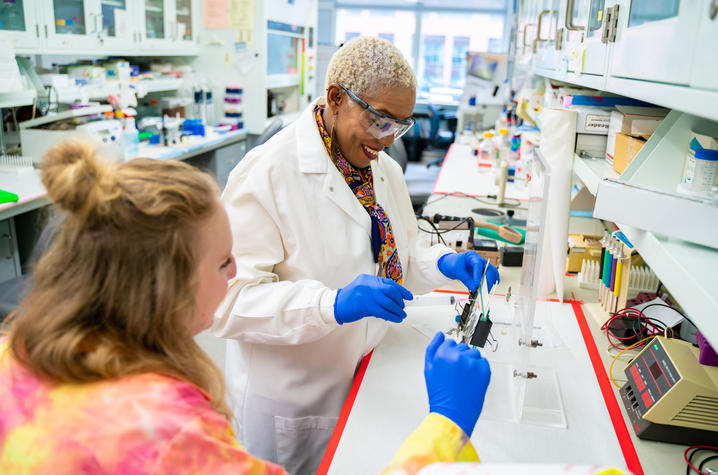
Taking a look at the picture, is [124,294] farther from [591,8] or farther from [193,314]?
[591,8]

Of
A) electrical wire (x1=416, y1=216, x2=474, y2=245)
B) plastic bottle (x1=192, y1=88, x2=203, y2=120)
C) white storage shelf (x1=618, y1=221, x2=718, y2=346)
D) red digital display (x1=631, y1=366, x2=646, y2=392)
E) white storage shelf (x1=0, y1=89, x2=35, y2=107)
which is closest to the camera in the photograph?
white storage shelf (x1=618, y1=221, x2=718, y2=346)

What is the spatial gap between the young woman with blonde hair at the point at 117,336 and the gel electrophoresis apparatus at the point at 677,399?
0.79 m

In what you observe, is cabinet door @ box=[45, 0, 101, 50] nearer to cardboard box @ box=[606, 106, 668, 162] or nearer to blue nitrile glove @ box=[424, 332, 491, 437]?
cardboard box @ box=[606, 106, 668, 162]

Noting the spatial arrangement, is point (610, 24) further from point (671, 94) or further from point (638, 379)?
point (638, 379)

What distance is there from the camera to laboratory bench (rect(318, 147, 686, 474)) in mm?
1087

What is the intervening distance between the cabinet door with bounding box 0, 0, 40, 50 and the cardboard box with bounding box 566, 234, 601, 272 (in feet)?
9.31

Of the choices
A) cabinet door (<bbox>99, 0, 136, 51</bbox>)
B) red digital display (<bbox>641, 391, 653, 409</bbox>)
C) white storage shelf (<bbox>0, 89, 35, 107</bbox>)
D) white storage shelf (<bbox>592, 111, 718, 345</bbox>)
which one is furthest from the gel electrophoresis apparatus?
cabinet door (<bbox>99, 0, 136, 51</bbox>)

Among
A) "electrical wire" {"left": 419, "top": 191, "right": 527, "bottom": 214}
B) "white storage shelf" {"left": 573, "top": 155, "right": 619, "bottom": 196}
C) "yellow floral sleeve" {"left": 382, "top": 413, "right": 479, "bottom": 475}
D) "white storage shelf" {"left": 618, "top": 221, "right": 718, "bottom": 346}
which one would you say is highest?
"white storage shelf" {"left": 573, "top": 155, "right": 619, "bottom": 196}

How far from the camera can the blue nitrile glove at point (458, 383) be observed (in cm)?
87

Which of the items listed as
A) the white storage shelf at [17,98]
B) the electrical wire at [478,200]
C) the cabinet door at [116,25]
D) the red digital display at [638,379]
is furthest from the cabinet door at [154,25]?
the red digital display at [638,379]

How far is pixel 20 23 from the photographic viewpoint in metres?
2.98

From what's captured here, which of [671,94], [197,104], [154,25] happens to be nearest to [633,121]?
[671,94]

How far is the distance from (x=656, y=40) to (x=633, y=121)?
0.51 metres

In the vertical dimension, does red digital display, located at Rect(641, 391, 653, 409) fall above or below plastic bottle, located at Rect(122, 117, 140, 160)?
below
